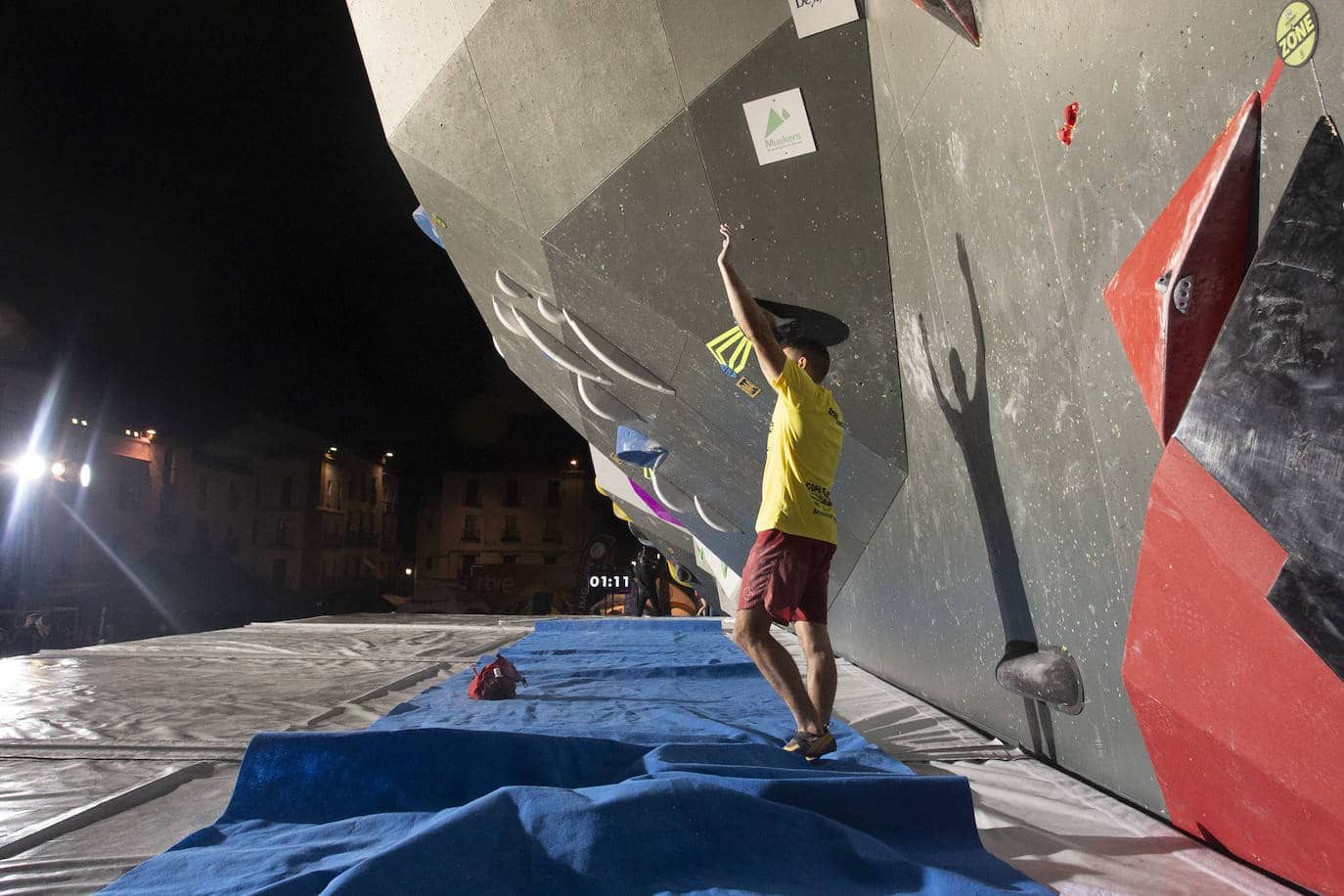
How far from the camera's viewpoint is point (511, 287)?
4324mm

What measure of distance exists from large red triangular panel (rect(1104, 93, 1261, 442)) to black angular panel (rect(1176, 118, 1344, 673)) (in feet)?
0.23

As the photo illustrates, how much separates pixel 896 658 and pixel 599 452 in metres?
5.57

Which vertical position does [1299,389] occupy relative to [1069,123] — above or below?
below

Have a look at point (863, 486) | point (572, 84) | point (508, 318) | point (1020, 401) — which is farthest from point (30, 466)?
point (1020, 401)

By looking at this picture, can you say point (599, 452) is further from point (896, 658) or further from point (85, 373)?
point (85, 373)

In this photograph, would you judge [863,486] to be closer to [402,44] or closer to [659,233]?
[659,233]

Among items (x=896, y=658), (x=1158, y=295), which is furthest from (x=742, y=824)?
(x=896, y=658)

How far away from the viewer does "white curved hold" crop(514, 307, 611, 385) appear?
4586 mm

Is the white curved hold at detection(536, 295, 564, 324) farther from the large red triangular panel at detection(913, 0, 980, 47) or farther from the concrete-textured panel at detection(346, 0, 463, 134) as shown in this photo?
the large red triangular panel at detection(913, 0, 980, 47)

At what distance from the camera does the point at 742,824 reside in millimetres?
1274

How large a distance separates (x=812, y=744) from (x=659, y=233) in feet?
6.25

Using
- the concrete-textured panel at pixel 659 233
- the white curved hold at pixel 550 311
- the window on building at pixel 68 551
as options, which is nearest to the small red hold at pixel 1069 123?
the concrete-textured panel at pixel 659 233

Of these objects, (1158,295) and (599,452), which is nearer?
(1158,295)

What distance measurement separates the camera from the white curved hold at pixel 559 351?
15.0 ft
